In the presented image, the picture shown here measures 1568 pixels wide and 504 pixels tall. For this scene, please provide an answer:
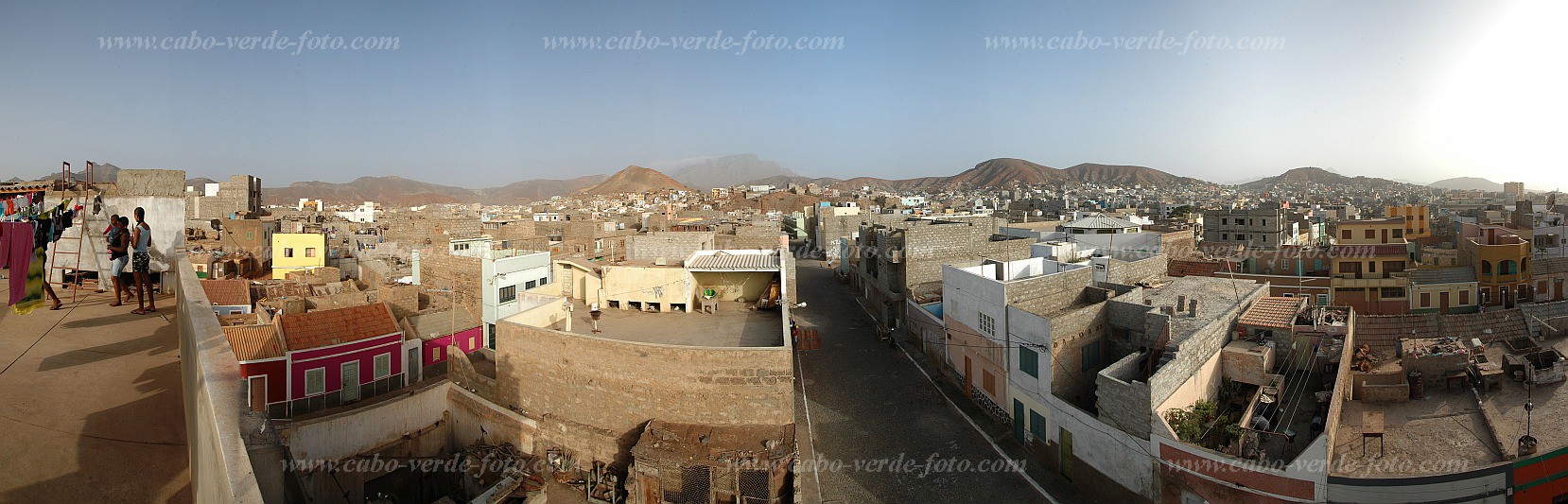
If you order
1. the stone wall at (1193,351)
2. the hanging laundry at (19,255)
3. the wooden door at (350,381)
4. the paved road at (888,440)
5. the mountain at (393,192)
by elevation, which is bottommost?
the paved road at (888,440)

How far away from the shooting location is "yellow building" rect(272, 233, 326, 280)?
2569cm

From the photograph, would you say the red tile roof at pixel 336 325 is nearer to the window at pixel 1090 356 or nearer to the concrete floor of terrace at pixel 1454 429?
the window at pixel 1090 356

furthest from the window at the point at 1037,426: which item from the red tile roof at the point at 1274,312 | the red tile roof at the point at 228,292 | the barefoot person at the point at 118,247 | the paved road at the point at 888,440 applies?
the red tile roof at the point at 228,292

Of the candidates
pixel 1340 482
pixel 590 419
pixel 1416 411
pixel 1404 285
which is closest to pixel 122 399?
pixel 590 419

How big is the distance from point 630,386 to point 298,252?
71.0 ft

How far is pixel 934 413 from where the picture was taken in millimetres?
16156

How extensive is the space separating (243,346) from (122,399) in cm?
1121

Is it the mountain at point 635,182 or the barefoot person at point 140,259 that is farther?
the mountain at point 635,182

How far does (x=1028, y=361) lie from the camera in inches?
543

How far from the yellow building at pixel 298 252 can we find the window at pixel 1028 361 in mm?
26509

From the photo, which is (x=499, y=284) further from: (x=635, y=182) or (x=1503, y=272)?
(x=635, y=182)

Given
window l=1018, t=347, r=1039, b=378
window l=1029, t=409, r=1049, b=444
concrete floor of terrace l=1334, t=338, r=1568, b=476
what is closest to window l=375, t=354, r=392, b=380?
window l=1018, t=347, r=1039, b=378

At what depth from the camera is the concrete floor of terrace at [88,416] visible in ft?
11.9

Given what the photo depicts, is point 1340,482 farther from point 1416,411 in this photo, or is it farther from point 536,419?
point 536,419
